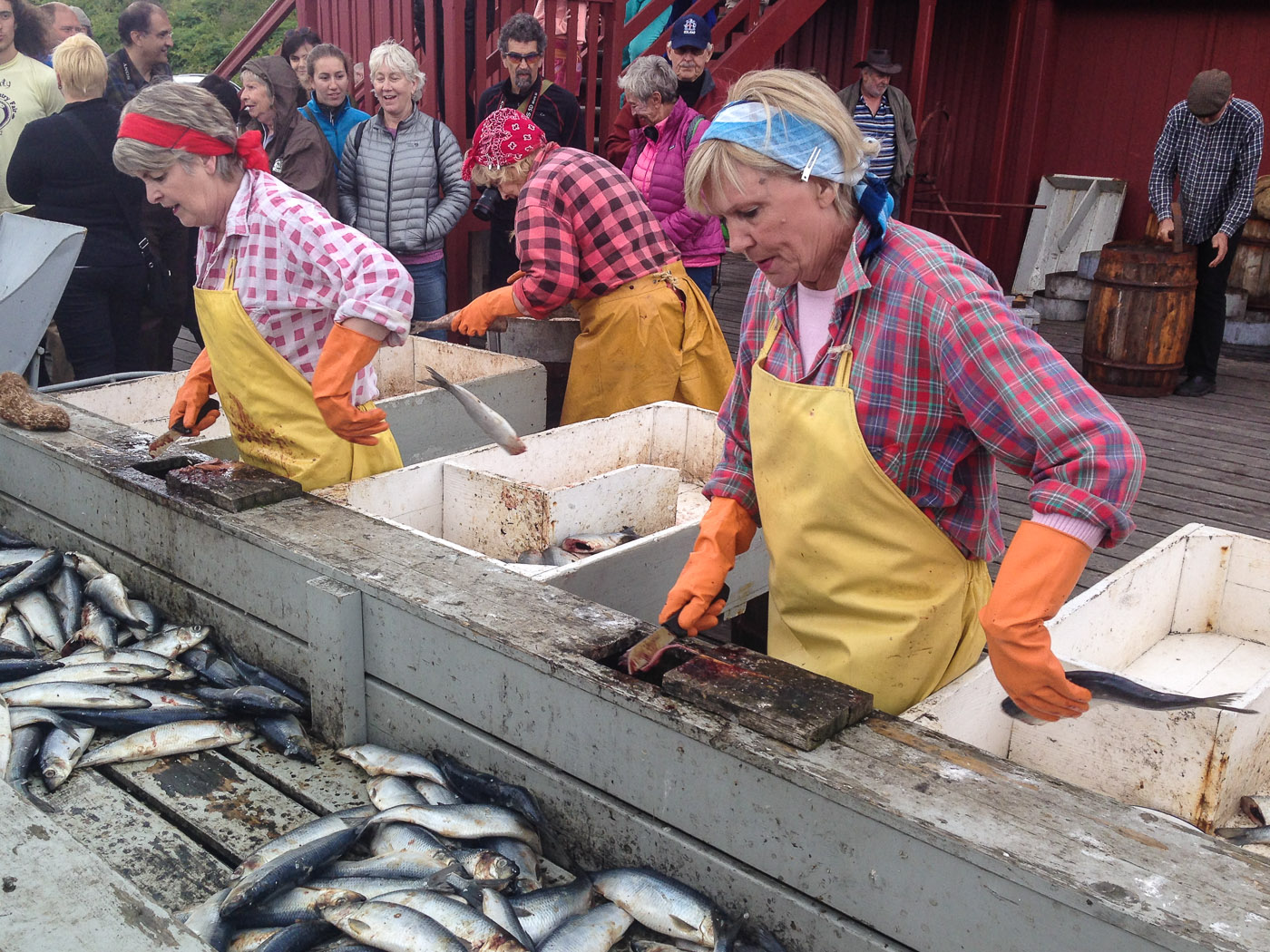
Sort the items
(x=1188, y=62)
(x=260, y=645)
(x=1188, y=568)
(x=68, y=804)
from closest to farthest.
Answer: (x=68, y=804)
(x=260, y=645)
(x=1188, y=568)
(x=1188, y=62)

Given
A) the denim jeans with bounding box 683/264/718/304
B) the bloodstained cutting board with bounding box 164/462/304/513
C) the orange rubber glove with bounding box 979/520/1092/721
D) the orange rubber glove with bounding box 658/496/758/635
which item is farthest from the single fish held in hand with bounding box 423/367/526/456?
the denim jeans with bounding box 683/264/718/304

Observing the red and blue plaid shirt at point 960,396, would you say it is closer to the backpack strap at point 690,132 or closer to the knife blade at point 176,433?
the knife blade at point 176,433

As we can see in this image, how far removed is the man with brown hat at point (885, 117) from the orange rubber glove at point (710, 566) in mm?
6624

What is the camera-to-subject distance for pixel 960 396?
7.04 feet

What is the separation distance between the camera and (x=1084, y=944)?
177cm

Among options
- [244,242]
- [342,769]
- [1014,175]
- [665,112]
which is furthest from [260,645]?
[1014,175]

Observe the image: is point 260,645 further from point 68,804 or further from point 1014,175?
point 1014,175

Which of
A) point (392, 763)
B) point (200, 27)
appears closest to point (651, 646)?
point (392, 763)

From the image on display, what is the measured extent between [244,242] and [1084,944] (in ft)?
9.31

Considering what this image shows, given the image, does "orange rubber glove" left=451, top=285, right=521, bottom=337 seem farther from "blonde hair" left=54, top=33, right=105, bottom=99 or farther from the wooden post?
"blonde hair" left=54, top=33, right=105, bottom=99

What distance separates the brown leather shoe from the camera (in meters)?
8.42

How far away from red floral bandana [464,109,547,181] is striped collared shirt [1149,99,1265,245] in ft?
17.6

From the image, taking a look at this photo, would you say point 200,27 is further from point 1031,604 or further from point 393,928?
point 1031,604

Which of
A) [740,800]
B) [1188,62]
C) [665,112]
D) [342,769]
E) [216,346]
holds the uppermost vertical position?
[1188,62]
